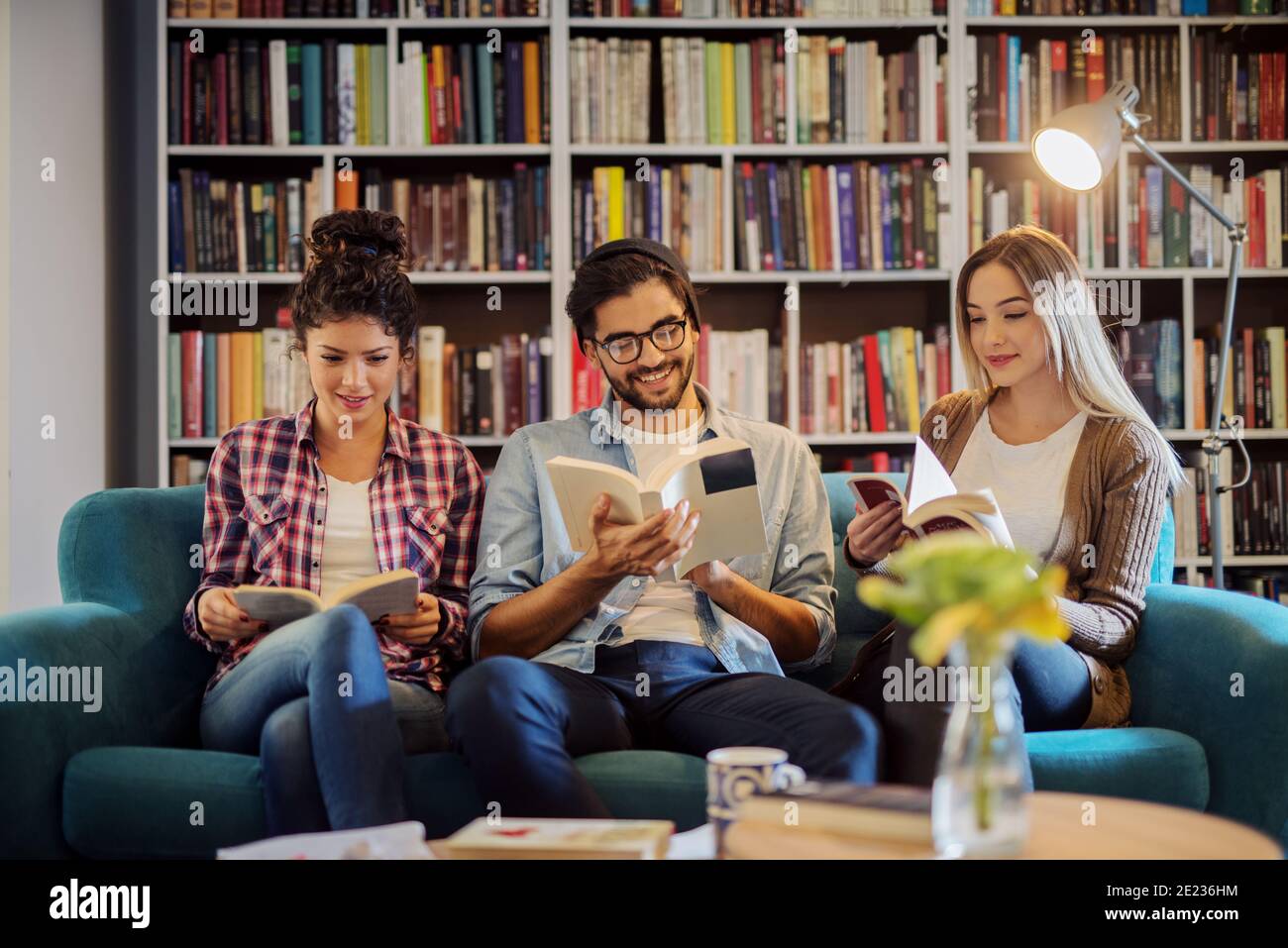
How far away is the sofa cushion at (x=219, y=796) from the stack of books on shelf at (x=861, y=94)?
1.94 metres

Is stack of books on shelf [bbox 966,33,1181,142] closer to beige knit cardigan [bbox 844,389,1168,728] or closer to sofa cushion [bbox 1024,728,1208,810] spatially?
beige knit cardigan [bbox 844,389,1168,728]

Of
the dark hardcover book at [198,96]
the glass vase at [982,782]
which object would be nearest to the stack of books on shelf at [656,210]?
the dark hardcover book at [198,96]

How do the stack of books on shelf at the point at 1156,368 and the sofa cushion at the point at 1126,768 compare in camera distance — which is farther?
the stack of books on shelf at the point at 1156,368

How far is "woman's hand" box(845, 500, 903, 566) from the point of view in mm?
1650

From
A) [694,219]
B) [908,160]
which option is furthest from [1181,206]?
[694,219]

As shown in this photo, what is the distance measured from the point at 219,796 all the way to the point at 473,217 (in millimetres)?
1790

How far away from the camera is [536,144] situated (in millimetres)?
2959

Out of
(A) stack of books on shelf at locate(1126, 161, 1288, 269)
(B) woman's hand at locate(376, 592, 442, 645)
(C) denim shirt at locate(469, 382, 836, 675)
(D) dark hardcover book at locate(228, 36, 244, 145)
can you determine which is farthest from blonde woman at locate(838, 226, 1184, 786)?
(D) dark hardcover book at locate(228, 36, 244, 145)

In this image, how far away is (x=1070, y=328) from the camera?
1897 mm

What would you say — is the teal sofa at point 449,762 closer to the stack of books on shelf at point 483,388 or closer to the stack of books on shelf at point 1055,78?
the stack of books on shelf at point 483,388

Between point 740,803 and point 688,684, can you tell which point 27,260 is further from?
point 740,803

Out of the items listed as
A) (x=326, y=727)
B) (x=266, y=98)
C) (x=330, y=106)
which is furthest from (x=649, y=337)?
(x=266, y=98)

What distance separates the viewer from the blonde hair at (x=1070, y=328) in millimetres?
1890

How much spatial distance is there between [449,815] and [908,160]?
2186 millimetres
